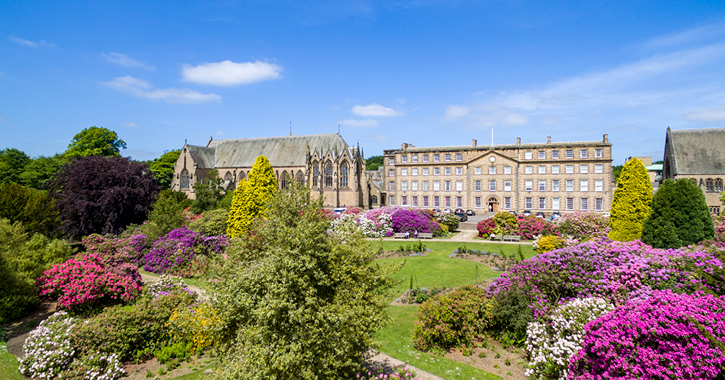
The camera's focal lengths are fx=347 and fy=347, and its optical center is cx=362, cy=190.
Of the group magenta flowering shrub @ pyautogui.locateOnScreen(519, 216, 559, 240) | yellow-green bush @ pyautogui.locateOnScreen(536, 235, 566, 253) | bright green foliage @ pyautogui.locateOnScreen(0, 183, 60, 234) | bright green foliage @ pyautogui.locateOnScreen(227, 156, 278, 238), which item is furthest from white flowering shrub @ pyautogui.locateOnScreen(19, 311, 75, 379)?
magenta flowering shrub @ pyautogui.locateOnScreen(519, 216, 559, 240)

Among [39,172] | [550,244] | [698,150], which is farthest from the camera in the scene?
[39,172]

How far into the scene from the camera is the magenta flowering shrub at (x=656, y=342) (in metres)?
5.71

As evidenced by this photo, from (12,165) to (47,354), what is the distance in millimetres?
61503

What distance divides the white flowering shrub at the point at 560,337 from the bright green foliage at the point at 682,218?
11.2 metres

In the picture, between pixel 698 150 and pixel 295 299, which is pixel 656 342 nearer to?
pixel 295 299

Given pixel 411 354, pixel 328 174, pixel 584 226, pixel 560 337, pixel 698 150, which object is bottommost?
pixel 411 354

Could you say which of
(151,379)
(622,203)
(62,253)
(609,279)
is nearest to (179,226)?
(62,253)

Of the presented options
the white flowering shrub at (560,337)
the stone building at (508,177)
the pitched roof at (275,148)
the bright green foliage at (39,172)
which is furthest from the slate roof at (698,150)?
the bright green foliage at (39,172)

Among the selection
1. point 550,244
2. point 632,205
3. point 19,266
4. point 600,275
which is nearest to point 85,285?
point 19,266

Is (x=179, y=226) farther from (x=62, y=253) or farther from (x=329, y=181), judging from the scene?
(x=329, y=181)

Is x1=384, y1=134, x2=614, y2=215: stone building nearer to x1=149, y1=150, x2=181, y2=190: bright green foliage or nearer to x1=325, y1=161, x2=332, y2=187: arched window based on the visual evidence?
x1=325, y1=161, x2=332, y2=187: arched window

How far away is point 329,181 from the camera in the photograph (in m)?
53.2

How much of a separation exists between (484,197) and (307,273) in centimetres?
4549

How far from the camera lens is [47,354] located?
9.33m
